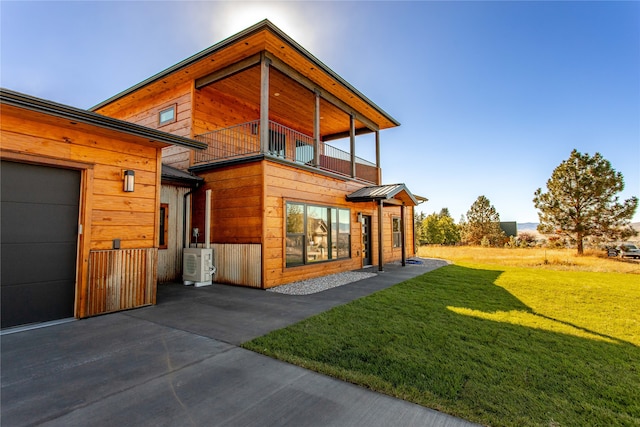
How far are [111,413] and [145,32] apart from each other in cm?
1097

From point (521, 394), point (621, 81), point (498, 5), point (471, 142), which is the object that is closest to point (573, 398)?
point (521, 394)

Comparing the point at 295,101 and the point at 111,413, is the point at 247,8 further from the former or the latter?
the point at 111,413

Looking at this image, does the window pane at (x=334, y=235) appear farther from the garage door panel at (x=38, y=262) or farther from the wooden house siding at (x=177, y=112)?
the garage door panel at (x=38, y=262)

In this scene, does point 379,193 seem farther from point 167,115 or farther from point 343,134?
point 167,115

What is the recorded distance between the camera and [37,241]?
4.03 meters

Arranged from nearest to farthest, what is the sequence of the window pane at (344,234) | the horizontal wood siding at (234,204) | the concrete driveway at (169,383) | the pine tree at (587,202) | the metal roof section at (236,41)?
the concrete driveway at (169,383) < the metal roof section at (236,41) < the horizontal wood siding at (234,204) < the window pane at (344,234) < the pine tree at (587,202)

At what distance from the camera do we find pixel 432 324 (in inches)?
159

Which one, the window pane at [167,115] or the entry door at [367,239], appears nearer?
the window pane at [167,115]

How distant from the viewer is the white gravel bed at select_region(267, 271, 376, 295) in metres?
6.44

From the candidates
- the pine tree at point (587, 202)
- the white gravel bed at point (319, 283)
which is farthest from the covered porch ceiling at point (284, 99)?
the pine tree at point (587, 202)

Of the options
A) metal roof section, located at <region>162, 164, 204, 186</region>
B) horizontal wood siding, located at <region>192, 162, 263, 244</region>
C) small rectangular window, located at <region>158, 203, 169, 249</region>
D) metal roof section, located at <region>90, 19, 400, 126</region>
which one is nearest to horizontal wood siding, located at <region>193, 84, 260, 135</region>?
metal roof section, located at <region>90, 19, 400, 126</region>

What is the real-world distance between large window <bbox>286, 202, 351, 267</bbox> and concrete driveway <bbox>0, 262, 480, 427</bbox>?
3.53m

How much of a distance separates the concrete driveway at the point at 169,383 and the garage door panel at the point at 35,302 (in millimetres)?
318

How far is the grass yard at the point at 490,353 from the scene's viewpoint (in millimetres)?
2104
